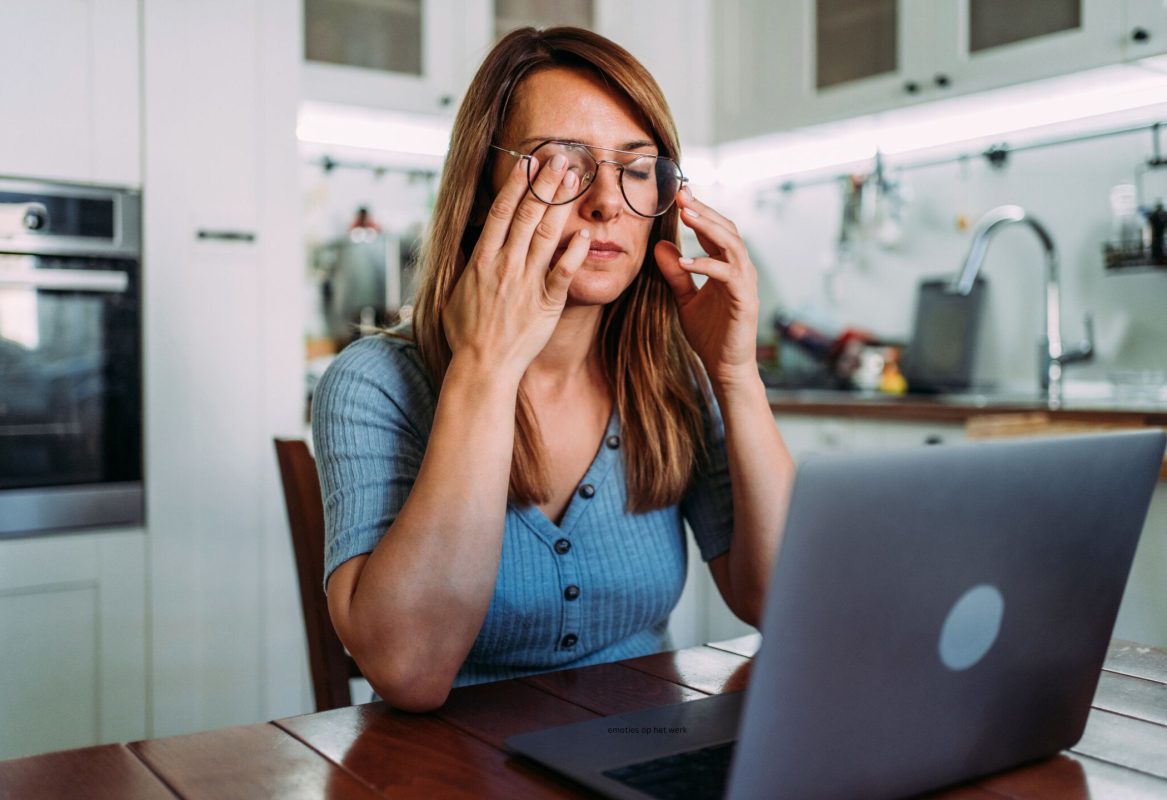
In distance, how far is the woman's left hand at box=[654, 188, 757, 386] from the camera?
3.68ft

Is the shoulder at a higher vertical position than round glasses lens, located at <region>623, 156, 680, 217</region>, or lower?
lower

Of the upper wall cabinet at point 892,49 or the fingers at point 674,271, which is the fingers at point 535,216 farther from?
the upper wall cabinet at point 892,49

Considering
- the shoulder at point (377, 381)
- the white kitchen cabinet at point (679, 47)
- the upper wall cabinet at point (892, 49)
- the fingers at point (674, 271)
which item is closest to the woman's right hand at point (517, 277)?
the shoulder at point (377, 381)

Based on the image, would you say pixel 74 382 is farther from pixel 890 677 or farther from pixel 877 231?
pixel 877 231

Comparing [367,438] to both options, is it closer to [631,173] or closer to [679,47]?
[631,173]

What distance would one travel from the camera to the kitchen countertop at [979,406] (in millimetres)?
2143

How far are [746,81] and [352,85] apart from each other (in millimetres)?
1231

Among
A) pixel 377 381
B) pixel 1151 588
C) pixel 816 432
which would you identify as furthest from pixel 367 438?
pixel 816 432

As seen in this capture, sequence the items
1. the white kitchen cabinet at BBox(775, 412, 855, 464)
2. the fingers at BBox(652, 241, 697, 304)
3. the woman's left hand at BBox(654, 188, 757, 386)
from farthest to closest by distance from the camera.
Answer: the white kitchen cabinet at BBox(775, 412, 855, 464) < the fingers at BBox(652, 241, 697, 304) < the woman's left hand at BBox(654, 188, 757, 386)

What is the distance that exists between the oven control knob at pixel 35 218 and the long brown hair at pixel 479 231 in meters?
1.11

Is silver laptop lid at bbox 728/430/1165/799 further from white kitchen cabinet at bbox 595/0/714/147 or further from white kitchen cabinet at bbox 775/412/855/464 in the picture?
white kitchen cabinet at bbox 595/0/714/147

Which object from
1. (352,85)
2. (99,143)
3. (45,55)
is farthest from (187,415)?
(352,85)

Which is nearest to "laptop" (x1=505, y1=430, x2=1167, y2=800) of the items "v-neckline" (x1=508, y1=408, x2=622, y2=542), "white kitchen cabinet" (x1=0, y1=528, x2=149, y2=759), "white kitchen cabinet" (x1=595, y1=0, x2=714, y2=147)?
"v-neckline" (x1=508, y1=408, x2=622, y2=542)

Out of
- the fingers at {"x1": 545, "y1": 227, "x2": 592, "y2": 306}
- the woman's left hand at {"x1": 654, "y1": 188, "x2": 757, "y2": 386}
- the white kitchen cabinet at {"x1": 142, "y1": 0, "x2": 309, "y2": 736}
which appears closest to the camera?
the fingers at {"x1": 545, "y1": 227, "x2": 592, "y2": 306}
